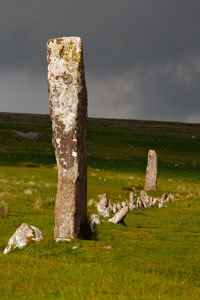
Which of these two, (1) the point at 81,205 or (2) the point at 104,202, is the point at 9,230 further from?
(2) the point at 104,202

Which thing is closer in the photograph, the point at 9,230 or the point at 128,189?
the point at 9,230

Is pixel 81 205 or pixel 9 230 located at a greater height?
pixel 81 205

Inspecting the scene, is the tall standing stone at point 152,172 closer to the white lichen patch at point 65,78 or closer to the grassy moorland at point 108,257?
the grassy moorland at point 108,257

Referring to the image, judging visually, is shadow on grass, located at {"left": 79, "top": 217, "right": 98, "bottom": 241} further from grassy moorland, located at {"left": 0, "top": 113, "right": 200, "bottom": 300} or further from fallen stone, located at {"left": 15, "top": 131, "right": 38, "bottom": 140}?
fallen stone, located at {"left": 15, "top": 131, "right": 38, "bottom": 140}

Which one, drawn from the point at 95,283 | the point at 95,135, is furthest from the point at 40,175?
the point at 95,135

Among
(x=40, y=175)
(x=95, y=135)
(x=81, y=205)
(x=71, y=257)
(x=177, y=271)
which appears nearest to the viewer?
(x=177, y=271)

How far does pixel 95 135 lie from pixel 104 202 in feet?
321

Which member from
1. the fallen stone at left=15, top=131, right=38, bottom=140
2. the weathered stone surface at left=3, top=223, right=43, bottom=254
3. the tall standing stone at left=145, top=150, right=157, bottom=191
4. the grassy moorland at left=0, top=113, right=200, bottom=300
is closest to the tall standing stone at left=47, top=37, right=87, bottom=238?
the grassy moorland at left=0, top=113, right=200, bottom=300

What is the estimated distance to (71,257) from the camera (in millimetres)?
13461

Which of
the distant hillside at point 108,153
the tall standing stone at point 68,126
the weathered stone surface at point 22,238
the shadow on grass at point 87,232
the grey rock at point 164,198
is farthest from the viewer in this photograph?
the distant hillside at point 108,153

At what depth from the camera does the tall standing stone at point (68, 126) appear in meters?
15.9

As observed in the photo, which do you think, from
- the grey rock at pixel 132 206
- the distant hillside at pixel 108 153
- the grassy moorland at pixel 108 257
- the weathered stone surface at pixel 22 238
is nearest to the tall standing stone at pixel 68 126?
the grassy moorland at pixel 108 257

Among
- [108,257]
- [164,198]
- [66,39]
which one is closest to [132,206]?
[164,198]

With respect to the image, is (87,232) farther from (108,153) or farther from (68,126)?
(108,153)
